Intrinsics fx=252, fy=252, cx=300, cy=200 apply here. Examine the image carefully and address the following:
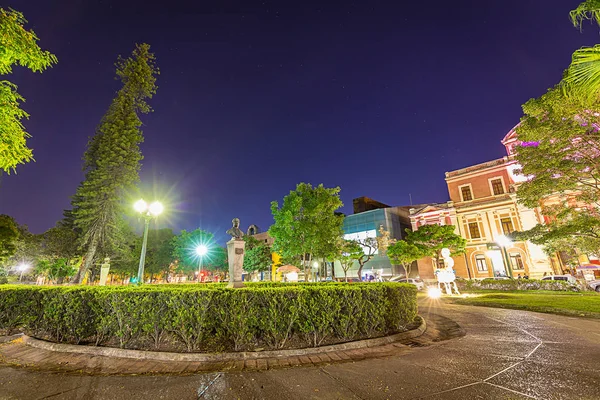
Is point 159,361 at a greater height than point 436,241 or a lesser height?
lesser

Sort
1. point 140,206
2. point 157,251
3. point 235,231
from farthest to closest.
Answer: point 157,251
point 140,206
point 235,231

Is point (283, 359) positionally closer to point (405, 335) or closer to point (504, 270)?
point (405, 335)

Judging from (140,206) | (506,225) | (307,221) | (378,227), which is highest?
(378,227)

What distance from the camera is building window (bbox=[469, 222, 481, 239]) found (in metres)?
33.2

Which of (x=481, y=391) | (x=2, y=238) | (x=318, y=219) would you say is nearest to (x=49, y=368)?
(x=481, y=391)

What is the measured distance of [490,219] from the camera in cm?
3222

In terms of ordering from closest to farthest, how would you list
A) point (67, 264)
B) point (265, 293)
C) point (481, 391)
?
1. point (481, 391)
2. point (265, 293)
3. point (67, 264)

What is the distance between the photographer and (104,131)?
24766 mm

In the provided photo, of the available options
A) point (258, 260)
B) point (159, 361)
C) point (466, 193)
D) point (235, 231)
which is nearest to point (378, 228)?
point (466, 193)

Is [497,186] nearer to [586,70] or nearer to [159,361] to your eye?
[586,70]

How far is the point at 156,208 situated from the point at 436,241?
24.4m

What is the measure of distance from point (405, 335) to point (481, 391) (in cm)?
313

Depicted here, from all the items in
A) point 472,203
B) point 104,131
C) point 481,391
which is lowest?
point 481,391

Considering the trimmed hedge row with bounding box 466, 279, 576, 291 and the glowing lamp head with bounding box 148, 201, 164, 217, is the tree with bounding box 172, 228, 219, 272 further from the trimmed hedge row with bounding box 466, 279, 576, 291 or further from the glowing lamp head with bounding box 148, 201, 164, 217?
the trimmed hedge row with bounding box 466, 279, 576, 291
